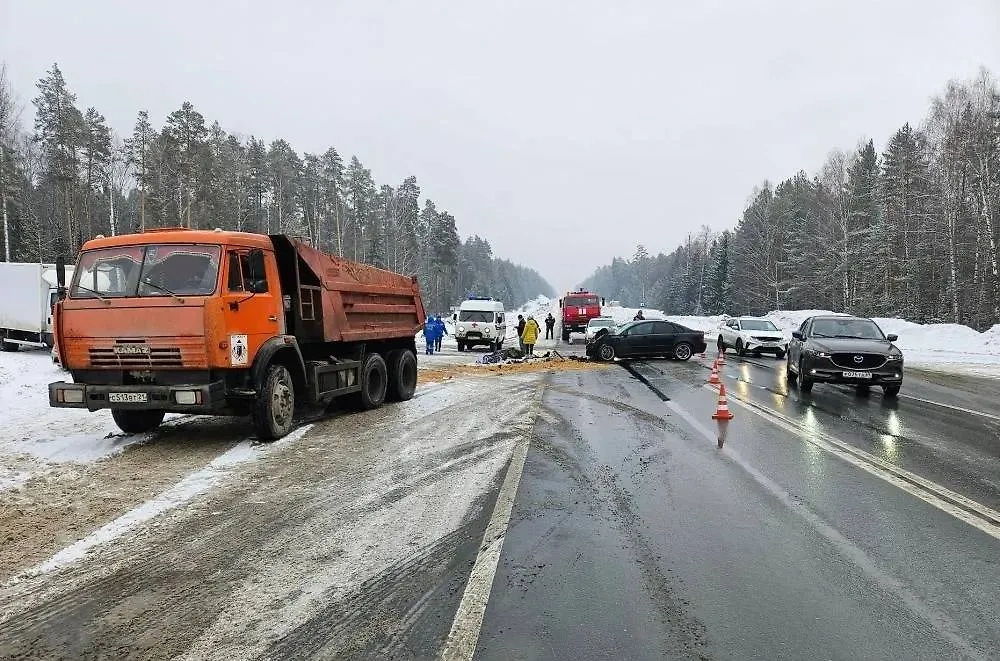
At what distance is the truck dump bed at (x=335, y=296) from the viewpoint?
8.50 m

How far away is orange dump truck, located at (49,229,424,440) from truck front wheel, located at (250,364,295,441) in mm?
14

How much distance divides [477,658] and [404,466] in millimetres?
3768

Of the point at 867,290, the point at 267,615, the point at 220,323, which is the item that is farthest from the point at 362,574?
the point at 867,290

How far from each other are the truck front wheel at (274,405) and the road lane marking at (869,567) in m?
5.65

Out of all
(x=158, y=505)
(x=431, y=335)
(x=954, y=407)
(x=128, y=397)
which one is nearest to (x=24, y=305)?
(x=431, y=335)

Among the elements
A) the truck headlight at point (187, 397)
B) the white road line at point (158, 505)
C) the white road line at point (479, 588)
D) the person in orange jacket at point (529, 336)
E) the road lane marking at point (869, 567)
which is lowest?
the road lane marking at point (869, 567)

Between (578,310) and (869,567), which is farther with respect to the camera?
(578,310)

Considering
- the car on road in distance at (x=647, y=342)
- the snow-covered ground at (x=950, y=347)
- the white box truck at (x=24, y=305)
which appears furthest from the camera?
the car on road in distance at (x=647, y=342)

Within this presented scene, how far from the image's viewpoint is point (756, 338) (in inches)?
920

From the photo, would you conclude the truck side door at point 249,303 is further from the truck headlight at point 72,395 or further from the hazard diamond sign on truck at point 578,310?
the hazard diamond sign on truck at point 578,310

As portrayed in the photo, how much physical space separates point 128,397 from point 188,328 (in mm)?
1105

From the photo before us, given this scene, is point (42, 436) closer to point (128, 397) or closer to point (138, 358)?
point (128, 397)

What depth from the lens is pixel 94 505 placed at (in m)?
5.17

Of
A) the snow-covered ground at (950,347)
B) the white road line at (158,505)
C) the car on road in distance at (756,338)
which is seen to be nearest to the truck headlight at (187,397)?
the white road line at (158,505)
